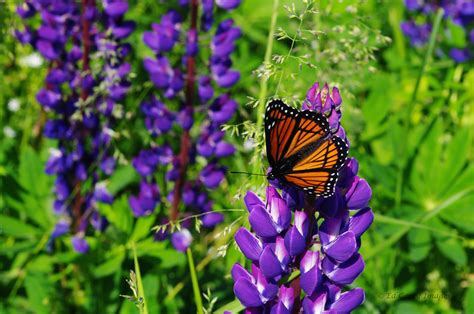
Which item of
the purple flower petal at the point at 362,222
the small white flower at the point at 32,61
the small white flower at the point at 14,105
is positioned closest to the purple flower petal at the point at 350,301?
the purple flower petal at the point at 362,222

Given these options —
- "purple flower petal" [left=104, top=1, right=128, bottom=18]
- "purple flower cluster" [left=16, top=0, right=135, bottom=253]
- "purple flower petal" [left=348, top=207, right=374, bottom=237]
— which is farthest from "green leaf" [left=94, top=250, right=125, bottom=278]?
"purple flower petal" [left=348, top=207, right=374, bottom=237]

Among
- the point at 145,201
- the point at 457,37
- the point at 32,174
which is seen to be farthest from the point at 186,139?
the point at 457,37

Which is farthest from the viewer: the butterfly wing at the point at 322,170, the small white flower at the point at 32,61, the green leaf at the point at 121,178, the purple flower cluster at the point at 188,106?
the small white flower at the point at 32,61

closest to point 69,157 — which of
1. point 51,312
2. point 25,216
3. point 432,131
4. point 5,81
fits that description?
point 25,216

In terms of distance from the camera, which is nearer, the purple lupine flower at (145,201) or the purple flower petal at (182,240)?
the purple flower petal at (182,240)

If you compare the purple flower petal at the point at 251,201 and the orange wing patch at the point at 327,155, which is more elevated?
the orange wing patch at the point at 327,155

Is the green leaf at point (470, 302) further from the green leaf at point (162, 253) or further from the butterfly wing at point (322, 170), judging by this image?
the butterfly wing at point (322, 170)

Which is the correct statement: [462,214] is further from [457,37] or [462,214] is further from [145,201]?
[457,37]

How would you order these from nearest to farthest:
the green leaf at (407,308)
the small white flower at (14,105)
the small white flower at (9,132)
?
the green leaf at (407,308) < the small white flower at (9,132) < the small white flower at (14,105)
